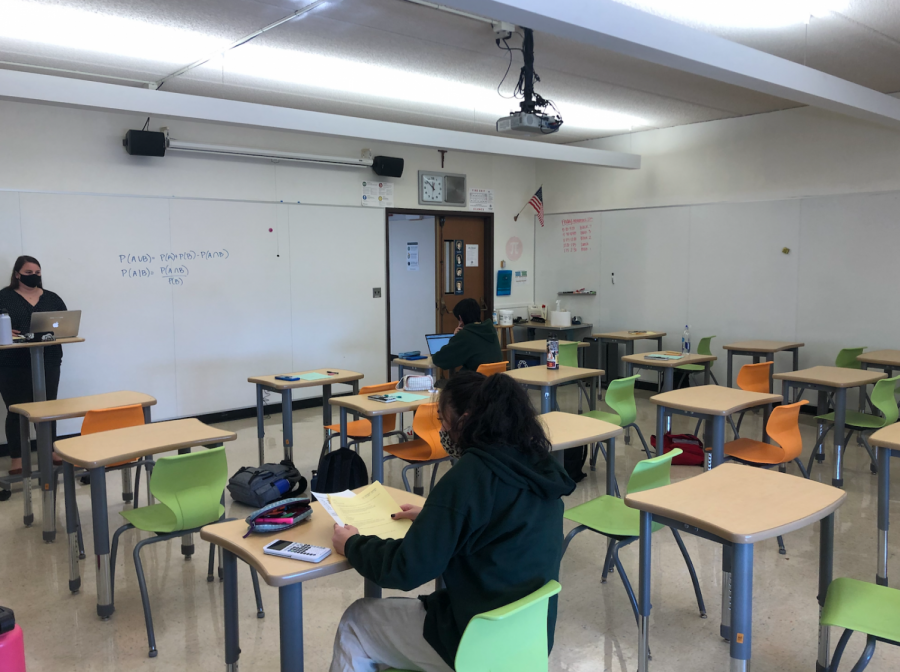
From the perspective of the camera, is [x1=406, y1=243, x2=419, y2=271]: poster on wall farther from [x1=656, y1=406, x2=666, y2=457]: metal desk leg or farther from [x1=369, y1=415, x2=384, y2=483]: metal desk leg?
[x1=656, y1=406, x2=666, y2=457]: metal desk leg

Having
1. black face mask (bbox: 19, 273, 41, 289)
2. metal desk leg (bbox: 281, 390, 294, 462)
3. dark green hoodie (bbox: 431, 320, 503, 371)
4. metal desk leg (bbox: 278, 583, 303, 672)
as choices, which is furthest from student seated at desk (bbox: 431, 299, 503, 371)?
metal desk leg (bbox: 278, 583, 303, 672)

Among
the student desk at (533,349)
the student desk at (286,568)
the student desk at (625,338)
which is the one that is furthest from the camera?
the student desk at (625,338)

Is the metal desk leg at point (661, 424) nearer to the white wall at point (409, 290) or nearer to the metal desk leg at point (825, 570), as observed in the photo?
the metal desk leg at point (825, 570)

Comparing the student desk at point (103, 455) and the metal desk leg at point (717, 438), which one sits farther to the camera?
the metal desk leg at point (717, 438)

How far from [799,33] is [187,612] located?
15.7 ft

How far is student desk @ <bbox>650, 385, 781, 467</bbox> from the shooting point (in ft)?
11.4

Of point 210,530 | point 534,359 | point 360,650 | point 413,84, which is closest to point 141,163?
point 413,84

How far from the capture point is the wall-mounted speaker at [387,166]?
709 centimetres

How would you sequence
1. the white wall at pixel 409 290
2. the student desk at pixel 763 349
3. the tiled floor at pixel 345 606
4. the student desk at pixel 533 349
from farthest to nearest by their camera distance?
the white wall at pixel 409 290 → the student desk at pixel 763 349 → the student desk at pixel 533 349 → the tiled floor at pixel 345 606

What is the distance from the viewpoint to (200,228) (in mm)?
6156

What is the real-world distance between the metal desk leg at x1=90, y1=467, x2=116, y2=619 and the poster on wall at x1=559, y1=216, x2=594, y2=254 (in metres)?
6.58

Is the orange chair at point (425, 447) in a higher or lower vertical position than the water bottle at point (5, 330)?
lower

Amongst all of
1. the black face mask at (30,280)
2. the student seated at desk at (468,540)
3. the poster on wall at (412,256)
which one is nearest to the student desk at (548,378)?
the student seated at desk at (468,540)

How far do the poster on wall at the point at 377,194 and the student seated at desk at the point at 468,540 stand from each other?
5746 mm
